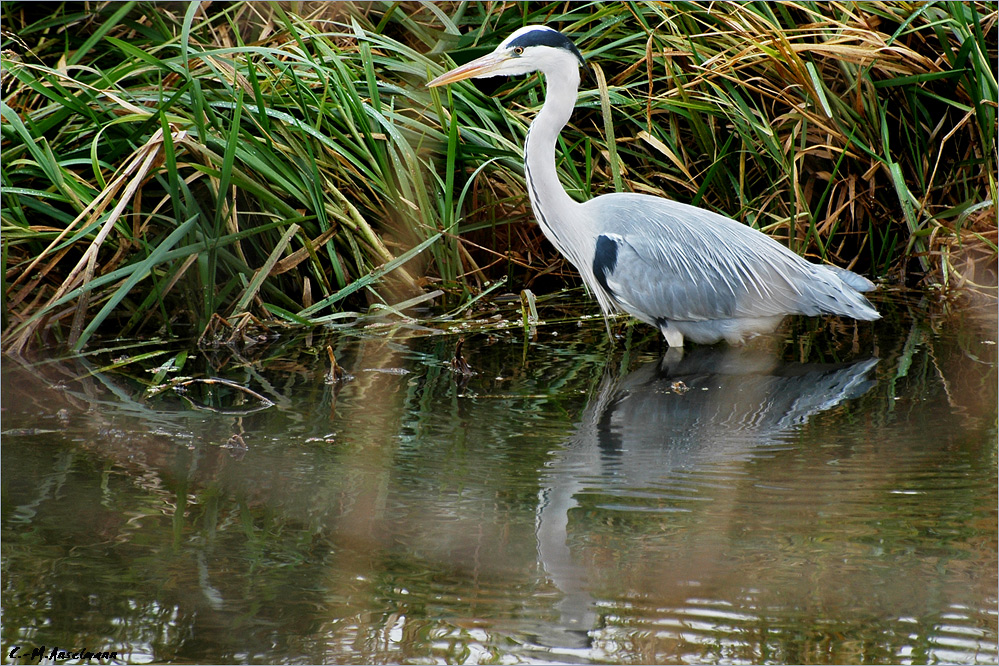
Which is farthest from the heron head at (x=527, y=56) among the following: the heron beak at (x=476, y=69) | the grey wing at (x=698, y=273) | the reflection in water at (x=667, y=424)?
the reflection in water at (x=667, y=424)

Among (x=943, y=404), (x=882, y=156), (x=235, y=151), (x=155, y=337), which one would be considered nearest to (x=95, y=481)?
(x=155, y=337)

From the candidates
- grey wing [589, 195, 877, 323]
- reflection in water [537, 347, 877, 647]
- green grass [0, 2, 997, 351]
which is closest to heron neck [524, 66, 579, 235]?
grey wing [589, 195, 877, 323]

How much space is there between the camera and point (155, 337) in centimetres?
448

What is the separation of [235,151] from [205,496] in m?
2.13

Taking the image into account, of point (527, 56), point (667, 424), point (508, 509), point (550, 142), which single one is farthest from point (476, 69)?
point (508, 509)

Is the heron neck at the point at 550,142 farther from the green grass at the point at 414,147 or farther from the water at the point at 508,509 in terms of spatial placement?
the water at the point at 508,509

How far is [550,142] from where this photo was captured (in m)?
4.50

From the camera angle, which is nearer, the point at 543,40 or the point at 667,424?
the point at 667,424

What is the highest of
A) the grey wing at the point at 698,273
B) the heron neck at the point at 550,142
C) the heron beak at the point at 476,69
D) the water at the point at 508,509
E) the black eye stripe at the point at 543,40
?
the black eye stripe at the point at 543,40

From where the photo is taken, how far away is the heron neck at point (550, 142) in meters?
4.45

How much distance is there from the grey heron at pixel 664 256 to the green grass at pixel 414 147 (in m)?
0.51

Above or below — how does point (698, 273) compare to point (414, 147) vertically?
below

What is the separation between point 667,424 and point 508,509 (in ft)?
3.10

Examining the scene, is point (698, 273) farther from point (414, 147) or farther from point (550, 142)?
point (414, 147)
